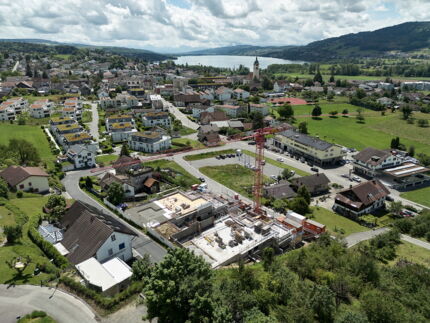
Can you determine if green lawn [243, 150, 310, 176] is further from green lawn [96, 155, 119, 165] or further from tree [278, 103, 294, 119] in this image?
tree [278, 103, 294, 119]

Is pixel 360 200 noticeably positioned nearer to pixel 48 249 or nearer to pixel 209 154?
pixel 209 154

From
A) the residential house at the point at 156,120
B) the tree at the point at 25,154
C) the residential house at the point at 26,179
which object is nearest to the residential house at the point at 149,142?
the residential house at the point at 156,120

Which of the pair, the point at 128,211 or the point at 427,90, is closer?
the point at 128,211

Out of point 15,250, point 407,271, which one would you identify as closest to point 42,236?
point 15,250

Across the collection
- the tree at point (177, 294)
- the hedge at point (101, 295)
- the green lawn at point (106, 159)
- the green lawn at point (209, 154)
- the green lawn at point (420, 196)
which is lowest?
the green lawn at point (420, 196)

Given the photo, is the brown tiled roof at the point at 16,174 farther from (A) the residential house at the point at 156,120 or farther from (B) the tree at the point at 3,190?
(A) the residential house at the point at 156,120

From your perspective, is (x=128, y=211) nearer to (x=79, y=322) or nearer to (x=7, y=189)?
(x=7, y=189)

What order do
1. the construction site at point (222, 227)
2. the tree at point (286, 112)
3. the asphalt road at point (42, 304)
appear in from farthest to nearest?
1. the tree at point (286, 112)
2. the construction site at point (222, 227)
3. the asphalt road at point (42, 304)
